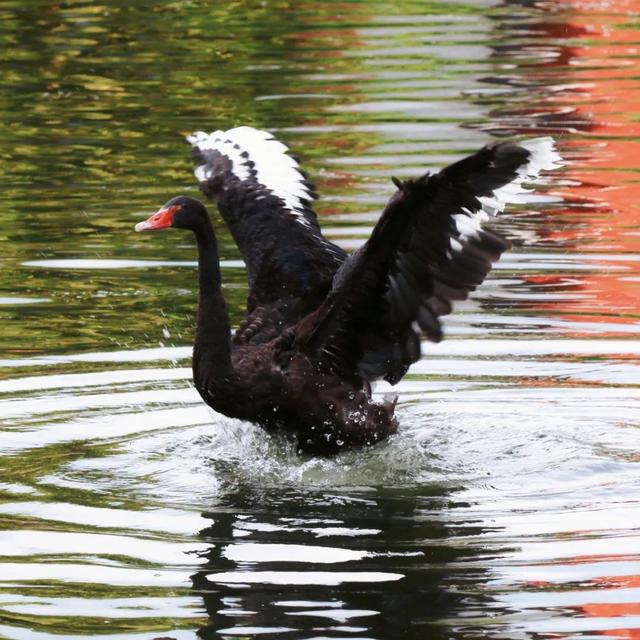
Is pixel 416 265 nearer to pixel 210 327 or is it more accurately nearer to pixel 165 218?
pixel 210 327

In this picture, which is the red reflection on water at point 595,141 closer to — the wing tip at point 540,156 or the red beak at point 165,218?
the wing tip at point 540,156

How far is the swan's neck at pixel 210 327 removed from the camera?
7.96m

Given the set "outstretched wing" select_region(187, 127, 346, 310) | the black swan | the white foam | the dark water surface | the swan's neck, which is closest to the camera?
the dark water surface

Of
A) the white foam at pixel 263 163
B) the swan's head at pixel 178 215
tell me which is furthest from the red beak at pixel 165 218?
the white foam at pixel 263 163

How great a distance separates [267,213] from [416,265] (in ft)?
5.89

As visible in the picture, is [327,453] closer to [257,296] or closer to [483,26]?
[257,296]

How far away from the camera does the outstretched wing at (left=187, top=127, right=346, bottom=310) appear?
351 inches

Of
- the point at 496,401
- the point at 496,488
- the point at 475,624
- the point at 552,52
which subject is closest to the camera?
the point at 475,624

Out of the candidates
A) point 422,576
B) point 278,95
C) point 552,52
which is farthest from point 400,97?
point 422,576

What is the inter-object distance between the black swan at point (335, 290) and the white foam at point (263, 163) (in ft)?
0.11

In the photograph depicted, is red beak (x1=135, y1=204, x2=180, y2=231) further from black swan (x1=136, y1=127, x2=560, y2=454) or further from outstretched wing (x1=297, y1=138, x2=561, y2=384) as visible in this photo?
outstretched wing (x1=297, y1=138, x2=561, y2=384)

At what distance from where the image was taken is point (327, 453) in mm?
8258

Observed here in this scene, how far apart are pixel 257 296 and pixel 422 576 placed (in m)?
2.71

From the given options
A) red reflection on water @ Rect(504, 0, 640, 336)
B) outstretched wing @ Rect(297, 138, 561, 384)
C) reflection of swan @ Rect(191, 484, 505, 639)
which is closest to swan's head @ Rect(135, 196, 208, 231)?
outstretched wing @ Rect(297, 138, 561, 384)
